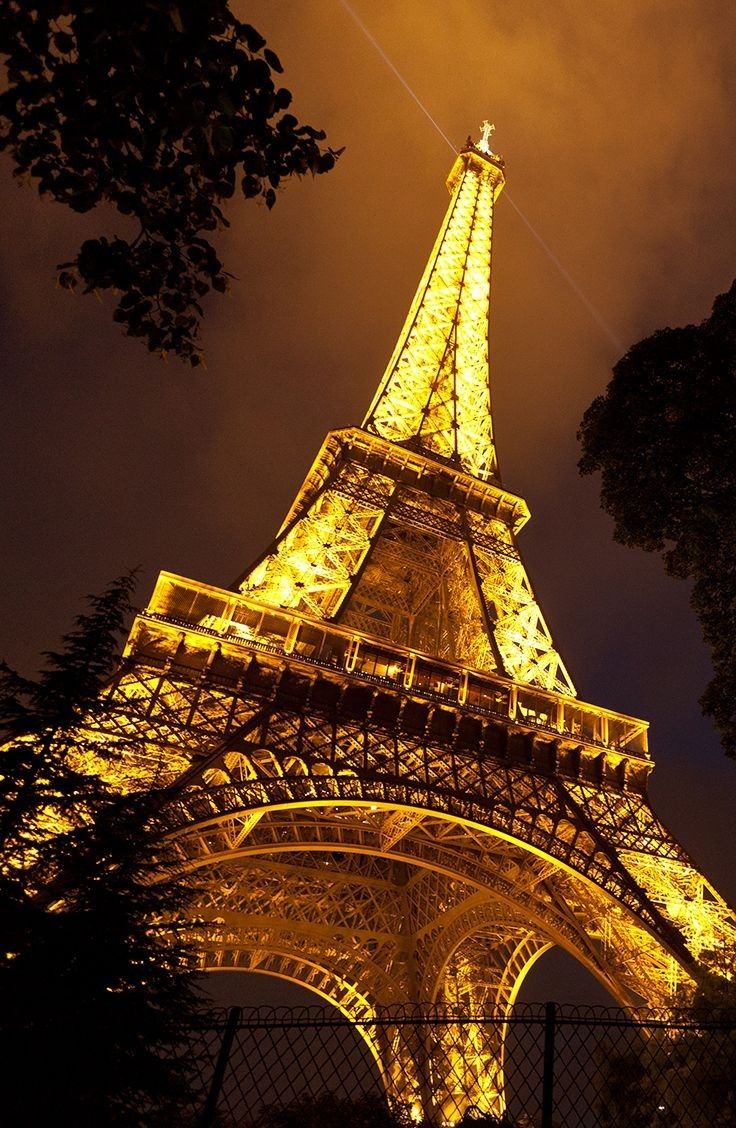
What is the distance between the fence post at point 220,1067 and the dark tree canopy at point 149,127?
14.9 ft

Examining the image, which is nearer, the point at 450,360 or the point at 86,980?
the point at 86,980

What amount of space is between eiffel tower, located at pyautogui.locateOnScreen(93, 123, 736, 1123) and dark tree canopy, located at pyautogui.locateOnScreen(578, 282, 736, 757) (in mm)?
7085

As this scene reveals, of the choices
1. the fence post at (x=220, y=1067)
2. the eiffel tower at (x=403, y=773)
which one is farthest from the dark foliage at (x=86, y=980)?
the eiffel tower at (x=403, y=773)

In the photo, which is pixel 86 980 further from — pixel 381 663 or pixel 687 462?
pixel 381 663

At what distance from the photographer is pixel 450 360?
35.6m

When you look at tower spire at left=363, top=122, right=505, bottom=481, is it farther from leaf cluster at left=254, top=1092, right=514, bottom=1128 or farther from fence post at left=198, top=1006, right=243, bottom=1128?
fence post at left=198, top=1006, right=243, bottom=1128

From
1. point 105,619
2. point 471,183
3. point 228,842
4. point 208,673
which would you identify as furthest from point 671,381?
point 471,183

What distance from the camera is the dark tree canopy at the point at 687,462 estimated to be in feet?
39.3

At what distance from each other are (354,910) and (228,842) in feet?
37.9

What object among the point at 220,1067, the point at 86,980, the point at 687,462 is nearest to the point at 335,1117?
the point at 86,980

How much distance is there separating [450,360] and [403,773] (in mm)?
23314

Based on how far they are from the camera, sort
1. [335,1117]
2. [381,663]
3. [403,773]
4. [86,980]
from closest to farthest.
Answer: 1. [86,980]
2. [335,1117]
3. [403,773]
4. [381,663]

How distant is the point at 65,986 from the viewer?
6.41 m

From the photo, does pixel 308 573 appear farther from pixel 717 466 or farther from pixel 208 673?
pixel 717 466
